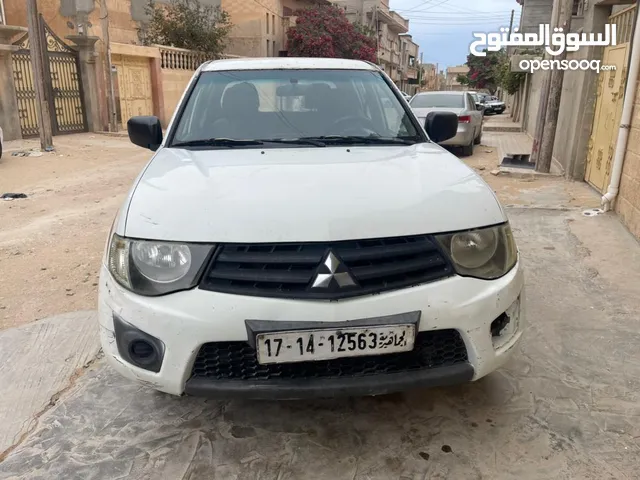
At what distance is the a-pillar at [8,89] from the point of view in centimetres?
1195

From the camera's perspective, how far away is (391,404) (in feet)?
8.32

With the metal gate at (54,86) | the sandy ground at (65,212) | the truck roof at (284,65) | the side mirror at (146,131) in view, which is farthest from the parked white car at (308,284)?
the metal gate at (54,86)

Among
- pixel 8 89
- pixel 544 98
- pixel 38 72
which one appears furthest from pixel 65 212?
pixel 544 98

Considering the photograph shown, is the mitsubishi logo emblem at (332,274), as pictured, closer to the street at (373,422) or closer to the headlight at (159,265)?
the headlight at (159,265)

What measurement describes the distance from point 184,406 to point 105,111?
15.1 m

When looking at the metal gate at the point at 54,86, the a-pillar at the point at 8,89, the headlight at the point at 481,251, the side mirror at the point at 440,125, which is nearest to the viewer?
the headlight at the point at 481,251

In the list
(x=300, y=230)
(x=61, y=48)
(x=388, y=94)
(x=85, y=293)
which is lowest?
(x=85, y=293)

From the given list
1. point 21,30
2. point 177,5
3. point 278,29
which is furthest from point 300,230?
point 278,29

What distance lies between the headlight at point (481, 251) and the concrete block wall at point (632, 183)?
3.67m

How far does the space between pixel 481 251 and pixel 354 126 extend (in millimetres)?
1357

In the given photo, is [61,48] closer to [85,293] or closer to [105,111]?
[105,111]

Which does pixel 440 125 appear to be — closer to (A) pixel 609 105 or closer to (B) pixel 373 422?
(B) pixel 373 422

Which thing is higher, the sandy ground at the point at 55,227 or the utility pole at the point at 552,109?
the utility pole at the point at 552,109

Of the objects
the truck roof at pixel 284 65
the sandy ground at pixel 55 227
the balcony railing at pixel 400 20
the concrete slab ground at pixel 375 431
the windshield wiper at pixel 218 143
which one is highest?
the balcony railing at pixel 400 20
